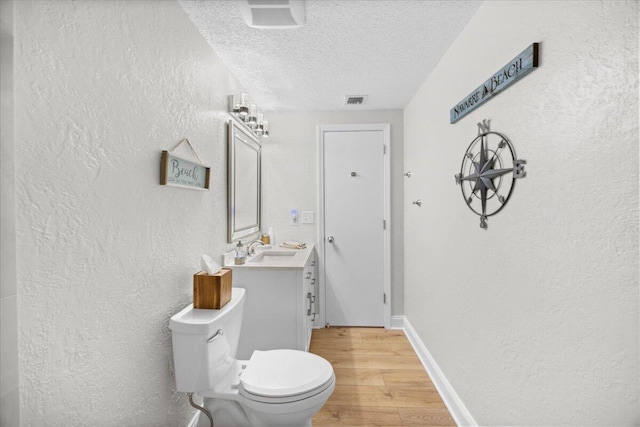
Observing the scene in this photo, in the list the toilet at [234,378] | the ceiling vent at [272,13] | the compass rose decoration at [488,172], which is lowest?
the toilet at [234,378]

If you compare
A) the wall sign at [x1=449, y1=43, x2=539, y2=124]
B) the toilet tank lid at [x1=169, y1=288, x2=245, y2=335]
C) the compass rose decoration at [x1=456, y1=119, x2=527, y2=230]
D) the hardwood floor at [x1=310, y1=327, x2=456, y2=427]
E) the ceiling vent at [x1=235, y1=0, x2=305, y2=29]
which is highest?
the ceiling vent at [x1=235, y1=0, x2=305, y2=29]

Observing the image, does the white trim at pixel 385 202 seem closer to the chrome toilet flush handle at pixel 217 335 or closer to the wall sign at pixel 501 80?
the wall sign at pixel 501 80

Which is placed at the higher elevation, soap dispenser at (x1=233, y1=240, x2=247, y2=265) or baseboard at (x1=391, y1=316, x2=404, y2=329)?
soap dispenser at (x1=233, y1=240, x2=247, y2=265)

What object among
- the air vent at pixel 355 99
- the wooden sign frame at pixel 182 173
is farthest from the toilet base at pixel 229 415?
the air vent at pixel 355 99

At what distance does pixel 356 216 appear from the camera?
120 inches

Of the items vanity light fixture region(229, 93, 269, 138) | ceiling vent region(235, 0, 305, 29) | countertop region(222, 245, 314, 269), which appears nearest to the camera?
ceiling vent region(235, 0, 305, 29)

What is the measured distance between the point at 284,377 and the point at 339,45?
6.16 ft

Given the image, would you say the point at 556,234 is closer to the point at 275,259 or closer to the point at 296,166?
the point at 275,259

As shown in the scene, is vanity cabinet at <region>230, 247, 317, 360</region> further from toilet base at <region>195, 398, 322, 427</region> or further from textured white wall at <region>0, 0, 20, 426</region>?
textured white wall at <region>0, 0, 20, 426</region>

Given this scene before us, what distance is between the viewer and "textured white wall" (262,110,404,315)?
10.00 feet

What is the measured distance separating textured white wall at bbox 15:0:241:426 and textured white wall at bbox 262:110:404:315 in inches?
59.5

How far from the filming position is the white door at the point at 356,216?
3035 mm

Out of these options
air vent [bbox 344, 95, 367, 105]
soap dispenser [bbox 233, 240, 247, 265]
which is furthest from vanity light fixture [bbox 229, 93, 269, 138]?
soap dispenser [bbox 233, 240, 247, 265]

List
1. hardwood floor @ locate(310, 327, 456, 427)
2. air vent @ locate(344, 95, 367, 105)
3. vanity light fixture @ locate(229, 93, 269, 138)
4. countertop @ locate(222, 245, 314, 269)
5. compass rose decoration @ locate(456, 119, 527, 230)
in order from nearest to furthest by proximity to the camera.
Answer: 1. compass rose decoration @ locate(456, 119, 527, 230)
2. hardwood floor @ locate(310, 327, 456, 427)
3. countertop @ locate(222, 245, 314, 269)
4. vanity light fixture @ locate(229, 93, 269, 138)
5. air vent @ locate(344, 95, 367, 105)
